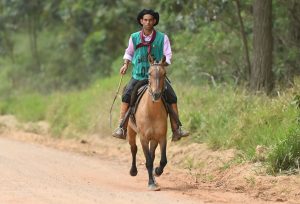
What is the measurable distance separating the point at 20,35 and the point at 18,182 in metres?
28.0

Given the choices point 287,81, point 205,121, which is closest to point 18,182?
point 205,121

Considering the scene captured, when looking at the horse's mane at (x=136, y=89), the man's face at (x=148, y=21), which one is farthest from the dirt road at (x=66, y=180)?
the man's face at (x=148, y=21)

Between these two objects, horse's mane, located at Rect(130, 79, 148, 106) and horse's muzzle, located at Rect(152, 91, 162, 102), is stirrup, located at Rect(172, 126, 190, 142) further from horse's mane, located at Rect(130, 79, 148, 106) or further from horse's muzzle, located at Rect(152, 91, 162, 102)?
horse's muzzle, located at Rect(152, 91, 162, 102)

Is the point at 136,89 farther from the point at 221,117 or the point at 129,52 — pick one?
the point at 221,117

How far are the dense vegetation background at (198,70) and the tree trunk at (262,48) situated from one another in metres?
0.02

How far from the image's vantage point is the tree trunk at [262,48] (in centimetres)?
1562

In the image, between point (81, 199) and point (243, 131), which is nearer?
point (81, 199)

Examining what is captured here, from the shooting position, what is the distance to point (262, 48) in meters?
15.9

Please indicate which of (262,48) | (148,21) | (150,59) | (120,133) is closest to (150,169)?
Answer: (120,133)

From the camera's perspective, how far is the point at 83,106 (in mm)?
21938

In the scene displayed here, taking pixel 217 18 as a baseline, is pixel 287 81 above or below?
below

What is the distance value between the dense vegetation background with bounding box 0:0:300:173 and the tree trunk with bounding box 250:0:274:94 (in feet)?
0.08

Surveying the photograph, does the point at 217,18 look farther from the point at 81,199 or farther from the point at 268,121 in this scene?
the point at 81,199

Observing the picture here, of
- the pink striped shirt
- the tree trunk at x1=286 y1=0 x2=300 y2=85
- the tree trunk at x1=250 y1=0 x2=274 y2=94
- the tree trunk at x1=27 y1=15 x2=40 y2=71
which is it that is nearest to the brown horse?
the pink striped shirt
